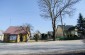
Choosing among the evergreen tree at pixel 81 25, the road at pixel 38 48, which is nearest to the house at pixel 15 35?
the road at pixel 38 48

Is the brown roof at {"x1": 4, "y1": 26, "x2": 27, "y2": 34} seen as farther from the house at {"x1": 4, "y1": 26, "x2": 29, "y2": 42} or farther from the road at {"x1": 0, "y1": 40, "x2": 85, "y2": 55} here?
the road at {"x1": 0, "y1": 40, "x2": 85, "y2": 55}

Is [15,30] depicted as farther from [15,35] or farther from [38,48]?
[38,48]

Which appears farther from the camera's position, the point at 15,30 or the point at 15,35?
the point at 15,30

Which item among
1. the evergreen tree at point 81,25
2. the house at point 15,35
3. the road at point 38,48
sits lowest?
the road at point 38,48

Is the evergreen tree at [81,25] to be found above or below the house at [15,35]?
above

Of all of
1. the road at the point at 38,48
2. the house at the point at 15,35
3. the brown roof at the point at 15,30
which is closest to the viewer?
the road at the point at 38,48

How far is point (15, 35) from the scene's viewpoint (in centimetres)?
5266

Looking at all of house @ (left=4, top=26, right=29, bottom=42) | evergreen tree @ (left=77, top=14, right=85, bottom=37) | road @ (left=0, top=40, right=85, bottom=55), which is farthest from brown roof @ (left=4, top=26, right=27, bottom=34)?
road @ (left=0, top=40, right=85, bottom=55)

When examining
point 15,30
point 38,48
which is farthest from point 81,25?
point 38,48

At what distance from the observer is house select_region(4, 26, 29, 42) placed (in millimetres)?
52500

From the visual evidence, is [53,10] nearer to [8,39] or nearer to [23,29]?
[23,29]

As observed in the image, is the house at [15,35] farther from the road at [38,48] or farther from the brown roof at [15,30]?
the road at [38,48]

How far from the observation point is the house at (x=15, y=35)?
172 ft

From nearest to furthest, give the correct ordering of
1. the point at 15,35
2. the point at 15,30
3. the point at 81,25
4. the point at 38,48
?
the point at 38,48, the point at 15,35, the point at 15,30, the point at 81,25
